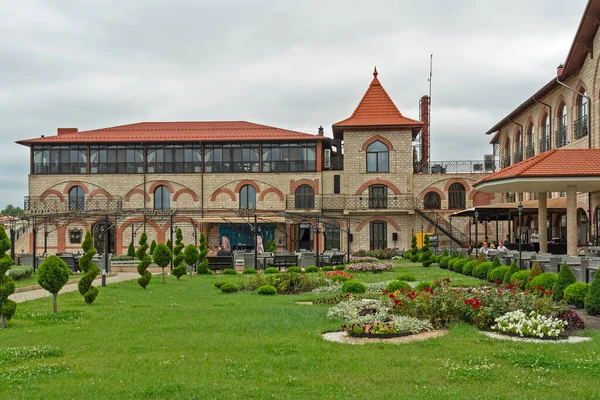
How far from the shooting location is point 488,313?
10406mm

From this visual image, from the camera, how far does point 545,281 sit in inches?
567

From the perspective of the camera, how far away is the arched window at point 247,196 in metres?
41.1

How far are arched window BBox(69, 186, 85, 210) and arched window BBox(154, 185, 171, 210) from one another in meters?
4.64

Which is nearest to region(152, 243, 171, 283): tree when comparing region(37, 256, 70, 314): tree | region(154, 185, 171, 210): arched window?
region(37, 256, 70, 314): tree

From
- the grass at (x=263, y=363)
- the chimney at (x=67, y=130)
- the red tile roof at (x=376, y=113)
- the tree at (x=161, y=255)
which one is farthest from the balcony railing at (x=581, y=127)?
the chimney at (x=67, y=130)

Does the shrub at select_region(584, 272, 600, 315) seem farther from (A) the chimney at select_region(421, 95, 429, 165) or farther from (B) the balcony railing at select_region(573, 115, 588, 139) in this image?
(A) the chimney at select_region(421, 95, 429, 165)

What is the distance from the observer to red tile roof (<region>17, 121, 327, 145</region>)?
4112 cm

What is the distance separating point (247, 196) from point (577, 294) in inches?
1172

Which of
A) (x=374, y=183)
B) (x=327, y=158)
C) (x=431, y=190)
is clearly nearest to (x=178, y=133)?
(x=327, y=158)

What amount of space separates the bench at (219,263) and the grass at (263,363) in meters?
14.2

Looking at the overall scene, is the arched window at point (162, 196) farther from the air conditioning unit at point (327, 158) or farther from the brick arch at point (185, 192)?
the air conditioning unit at point (327, 158)

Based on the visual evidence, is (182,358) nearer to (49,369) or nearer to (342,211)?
(49,369)

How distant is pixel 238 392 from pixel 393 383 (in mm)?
1645

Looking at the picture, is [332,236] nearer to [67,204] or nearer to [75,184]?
[75,184]
